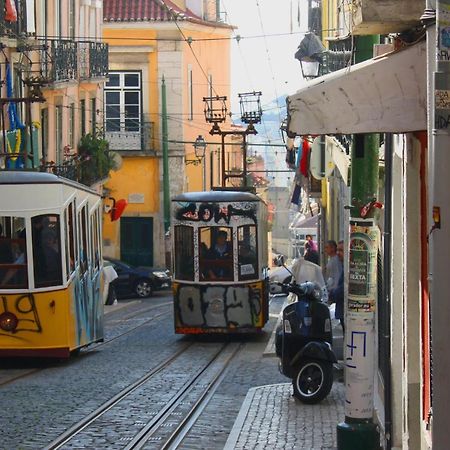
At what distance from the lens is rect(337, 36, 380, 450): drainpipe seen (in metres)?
9.41

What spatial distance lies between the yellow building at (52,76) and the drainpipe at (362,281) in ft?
57.5

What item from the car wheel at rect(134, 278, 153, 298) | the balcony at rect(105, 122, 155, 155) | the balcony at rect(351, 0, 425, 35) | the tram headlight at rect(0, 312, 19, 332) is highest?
the balcony at rect(105, 122, 155, 155)

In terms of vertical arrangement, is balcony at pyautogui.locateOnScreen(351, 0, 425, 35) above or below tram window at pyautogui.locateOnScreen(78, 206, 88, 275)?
above

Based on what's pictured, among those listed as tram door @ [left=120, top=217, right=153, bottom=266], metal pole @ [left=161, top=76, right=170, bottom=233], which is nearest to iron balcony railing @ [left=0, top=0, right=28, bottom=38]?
metal pole @ [left=161, top=76, right=170, bottom=233]

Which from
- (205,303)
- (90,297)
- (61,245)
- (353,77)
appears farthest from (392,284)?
(205,303)

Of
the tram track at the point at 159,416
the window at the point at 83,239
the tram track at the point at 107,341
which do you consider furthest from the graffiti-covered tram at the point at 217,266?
the tram track at the point at 159,416

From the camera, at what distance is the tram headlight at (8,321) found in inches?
686

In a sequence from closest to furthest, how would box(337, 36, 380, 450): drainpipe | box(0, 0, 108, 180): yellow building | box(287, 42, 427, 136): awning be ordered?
box(287, 42, 427, 136): awning
box(337, 36, 380, 450): drainpipe
box(0, 0, 108, 180): yellow building

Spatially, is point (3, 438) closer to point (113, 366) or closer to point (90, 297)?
point (113, 366)

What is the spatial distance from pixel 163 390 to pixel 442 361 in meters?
9.71

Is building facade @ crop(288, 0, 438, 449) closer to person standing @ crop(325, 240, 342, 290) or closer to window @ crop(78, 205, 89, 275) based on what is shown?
person standing @ crop(325, 240, 342, 290)

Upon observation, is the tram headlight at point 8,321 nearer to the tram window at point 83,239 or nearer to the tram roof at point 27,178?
the tram roof at point 27,178

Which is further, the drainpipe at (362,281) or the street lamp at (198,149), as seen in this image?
the street lamp at (198,149)

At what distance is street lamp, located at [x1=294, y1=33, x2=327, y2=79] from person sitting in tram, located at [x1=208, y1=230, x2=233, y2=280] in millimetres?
3094
